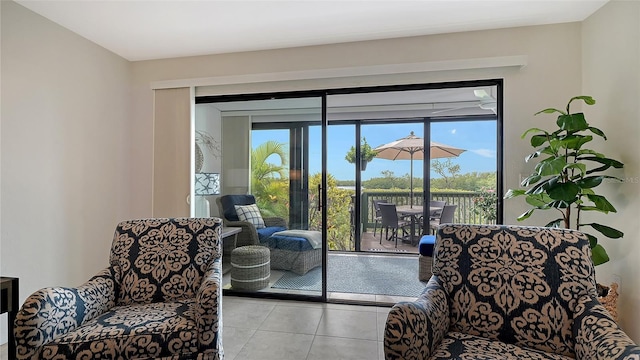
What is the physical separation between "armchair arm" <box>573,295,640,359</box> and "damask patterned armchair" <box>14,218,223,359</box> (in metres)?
1.60

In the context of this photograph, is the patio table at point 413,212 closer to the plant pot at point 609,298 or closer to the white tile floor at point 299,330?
the white tile floor at point 299,330

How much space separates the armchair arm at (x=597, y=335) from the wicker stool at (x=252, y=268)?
8.34 feet

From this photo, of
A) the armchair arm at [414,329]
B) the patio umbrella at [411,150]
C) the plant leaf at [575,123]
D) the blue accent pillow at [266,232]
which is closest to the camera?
the armchair arm at [414,329]

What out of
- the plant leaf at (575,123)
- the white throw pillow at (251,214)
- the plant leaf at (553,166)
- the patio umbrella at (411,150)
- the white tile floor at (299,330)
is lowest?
the white tile floor at (299,330)

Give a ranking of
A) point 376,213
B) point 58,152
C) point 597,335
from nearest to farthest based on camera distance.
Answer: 1. point 597,335
2. point 58,152
3. point 376,213

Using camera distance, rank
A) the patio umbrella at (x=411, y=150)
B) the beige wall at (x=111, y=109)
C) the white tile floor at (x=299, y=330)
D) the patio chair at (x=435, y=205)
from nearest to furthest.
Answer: the white tile floor at (x=299, y=330) → the beige wall at (x=111, y=109) → the patio umbrella at (x=411, y=150) → the patio chair at (x=435, y=205)

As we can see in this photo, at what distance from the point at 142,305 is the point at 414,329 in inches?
59.9

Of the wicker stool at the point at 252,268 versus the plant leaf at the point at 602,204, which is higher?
the plant leaf at the point at 602,204

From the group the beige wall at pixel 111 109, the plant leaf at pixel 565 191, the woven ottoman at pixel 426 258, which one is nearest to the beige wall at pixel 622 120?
the beige wall at pixel 111 109

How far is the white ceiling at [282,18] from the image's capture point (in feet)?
7.44

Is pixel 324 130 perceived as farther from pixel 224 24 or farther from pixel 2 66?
pixel 2 66

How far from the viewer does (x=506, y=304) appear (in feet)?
4.72

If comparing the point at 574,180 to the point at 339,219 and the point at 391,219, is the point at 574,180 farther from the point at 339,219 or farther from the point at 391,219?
the point at 339,219

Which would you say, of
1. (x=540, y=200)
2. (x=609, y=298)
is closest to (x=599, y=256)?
(x=609, y=298)
